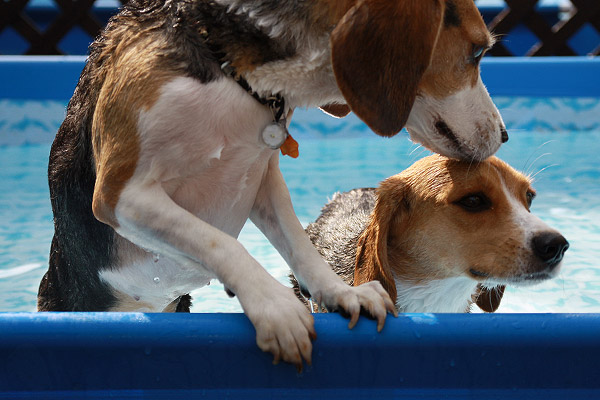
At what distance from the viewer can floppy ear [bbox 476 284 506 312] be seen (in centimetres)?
299

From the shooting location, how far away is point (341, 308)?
1.88 m

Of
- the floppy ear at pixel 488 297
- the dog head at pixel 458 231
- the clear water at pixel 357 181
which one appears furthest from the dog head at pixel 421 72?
the clear water at pixel 357 181

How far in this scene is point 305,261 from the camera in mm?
2145

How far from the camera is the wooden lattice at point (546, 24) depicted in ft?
25.8

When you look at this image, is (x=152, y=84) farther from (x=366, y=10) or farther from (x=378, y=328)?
(x=378, y=328)

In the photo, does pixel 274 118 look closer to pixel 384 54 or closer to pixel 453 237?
pixel 384 54

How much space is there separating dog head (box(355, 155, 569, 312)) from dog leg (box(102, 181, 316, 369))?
82 cm

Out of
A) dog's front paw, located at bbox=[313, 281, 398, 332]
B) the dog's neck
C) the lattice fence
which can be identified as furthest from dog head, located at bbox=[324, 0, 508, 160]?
the lattice fence

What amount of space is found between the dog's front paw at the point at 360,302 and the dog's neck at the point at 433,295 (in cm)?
80

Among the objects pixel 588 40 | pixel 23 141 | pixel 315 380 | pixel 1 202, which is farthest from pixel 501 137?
pixel 588 40

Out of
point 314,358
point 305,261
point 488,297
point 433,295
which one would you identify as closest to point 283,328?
point 314,358

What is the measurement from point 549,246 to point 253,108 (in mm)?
999

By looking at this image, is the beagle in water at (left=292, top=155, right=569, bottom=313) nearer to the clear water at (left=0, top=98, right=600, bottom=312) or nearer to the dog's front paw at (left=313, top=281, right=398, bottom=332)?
the dog's front paw at (left=313, top=281, right=398, bottom=332)

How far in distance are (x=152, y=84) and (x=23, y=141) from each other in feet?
18.3
